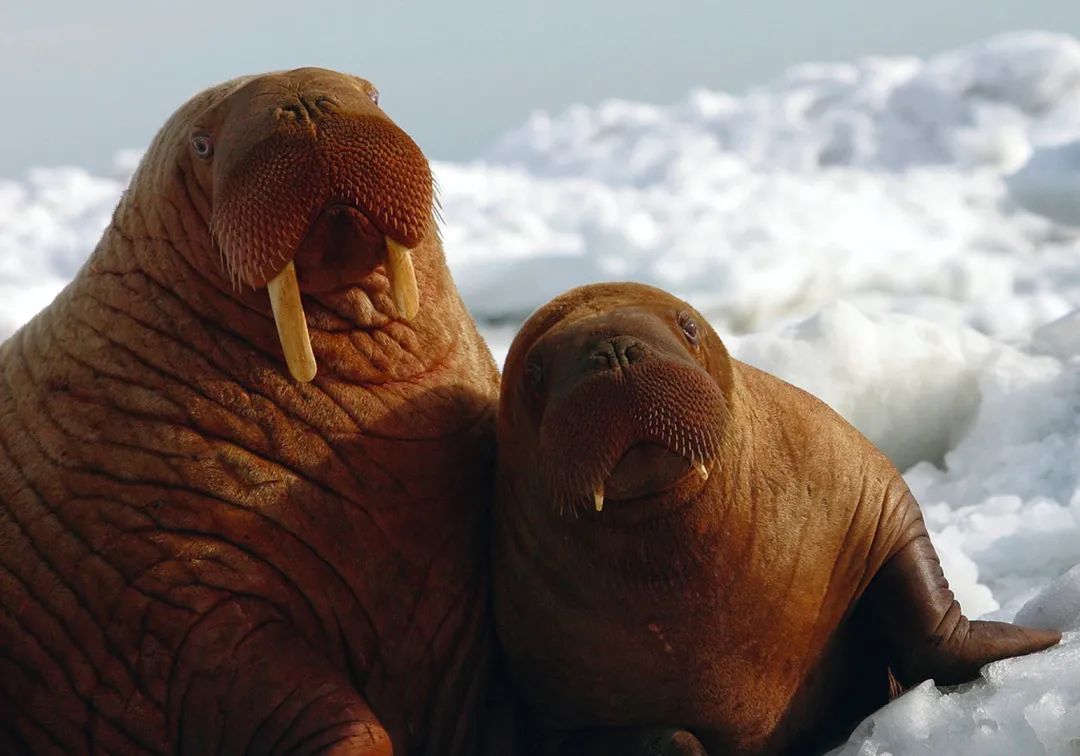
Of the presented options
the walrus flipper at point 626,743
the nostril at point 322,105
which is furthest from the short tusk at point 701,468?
the nostril at point 322,105

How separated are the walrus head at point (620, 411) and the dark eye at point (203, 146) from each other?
101cm

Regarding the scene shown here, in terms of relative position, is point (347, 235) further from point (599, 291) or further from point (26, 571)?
point (26, 571)

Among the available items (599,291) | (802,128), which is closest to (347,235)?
(599,291)

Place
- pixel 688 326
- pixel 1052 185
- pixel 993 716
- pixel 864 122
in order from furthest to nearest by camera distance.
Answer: pixel 864 122
pixel 1052 185
pixel 688 326
pixel 993 716

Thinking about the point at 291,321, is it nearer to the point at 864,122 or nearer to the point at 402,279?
the point at 402,279

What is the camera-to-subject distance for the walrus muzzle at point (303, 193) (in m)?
4.21

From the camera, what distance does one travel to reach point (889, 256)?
13.4 metres

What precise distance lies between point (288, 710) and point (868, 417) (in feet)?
16.3

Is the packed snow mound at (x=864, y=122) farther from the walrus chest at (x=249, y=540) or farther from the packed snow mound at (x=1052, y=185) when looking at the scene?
the walrus chest at (x=249, y=540)

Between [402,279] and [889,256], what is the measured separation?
939 centimetres

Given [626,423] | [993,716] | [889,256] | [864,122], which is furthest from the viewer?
[864,122]

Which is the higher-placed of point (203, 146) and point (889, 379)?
point (203, 146)

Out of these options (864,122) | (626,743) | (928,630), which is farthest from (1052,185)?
(626,743)

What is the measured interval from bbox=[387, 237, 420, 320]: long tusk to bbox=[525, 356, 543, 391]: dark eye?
0.37 metres
